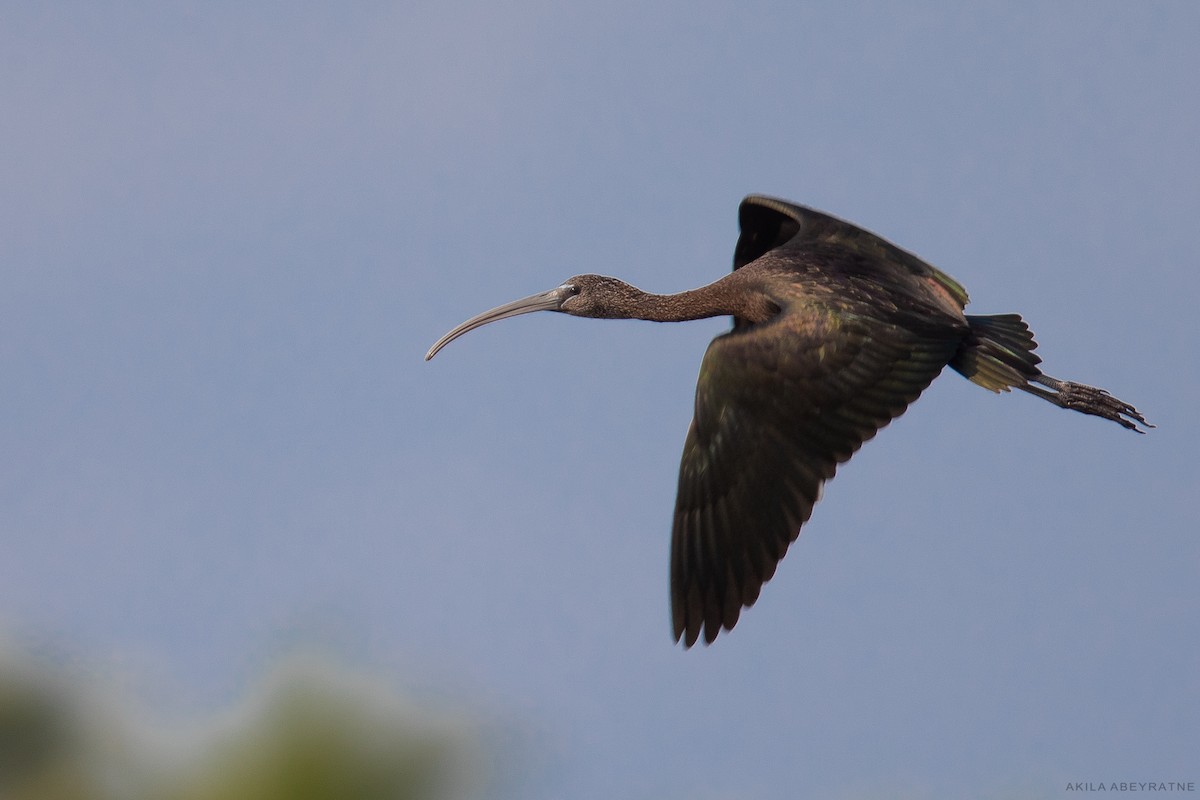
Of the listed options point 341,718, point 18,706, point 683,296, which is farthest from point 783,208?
point 18,706

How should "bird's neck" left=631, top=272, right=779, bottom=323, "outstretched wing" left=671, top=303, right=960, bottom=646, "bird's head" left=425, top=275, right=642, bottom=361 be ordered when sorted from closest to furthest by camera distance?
"outstretched wing" left=671, top=303, right=960, bottom=646, "bird's neck" left=631, top=272, right=779, bottom=323, "bird's head" left=425, top=275, right=642, bottom=361

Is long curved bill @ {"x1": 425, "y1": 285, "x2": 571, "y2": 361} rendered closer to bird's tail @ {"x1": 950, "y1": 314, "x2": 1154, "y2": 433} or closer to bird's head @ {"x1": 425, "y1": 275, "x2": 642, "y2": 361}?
bird's head @ {"x1": 425, "y1": 275, "x2": 642, "y2": 361}

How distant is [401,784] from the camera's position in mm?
7637

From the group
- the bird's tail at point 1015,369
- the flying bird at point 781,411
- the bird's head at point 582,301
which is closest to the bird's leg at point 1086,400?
the bird's tail at point 1015,369

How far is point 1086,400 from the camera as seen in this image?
10.4 metres

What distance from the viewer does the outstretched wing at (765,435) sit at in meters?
8.34

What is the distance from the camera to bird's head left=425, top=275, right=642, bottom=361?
36.4 ft

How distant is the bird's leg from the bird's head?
308 centimetres

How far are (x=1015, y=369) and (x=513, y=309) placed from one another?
401cm

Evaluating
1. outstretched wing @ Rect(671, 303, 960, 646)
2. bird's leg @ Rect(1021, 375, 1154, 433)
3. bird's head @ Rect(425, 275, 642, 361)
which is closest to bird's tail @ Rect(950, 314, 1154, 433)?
bird's leg @ Rect(1021, 375, 1154, 433)

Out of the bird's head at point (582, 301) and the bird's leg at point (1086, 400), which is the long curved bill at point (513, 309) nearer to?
the bird's head at point (582, 301)

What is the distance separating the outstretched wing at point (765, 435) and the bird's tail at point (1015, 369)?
1.19 metres

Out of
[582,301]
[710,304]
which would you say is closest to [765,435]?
[710,304]

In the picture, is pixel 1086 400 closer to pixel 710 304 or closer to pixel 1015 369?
pixel 1015 369
